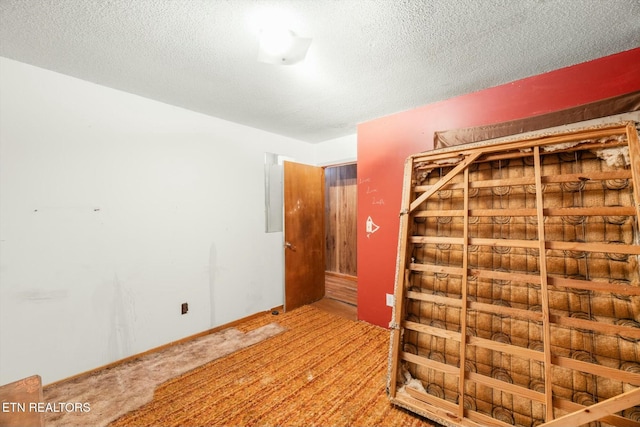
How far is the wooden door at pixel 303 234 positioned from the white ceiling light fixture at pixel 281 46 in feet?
5.86

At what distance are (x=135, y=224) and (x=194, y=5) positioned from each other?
1918 mm

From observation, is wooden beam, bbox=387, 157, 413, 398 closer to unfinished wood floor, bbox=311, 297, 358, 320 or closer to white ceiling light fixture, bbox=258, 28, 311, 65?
white ceiling light fixture, bbox=258, 28, 311, 65

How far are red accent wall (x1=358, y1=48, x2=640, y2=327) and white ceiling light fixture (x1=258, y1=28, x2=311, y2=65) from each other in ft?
4.81

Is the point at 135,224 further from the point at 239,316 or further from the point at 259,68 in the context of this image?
the point at 259,68

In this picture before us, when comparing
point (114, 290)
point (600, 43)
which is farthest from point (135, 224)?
point (600, 43)

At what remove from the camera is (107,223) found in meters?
2.22

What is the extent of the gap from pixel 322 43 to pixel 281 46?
0.27 m

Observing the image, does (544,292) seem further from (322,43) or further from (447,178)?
(322,43)

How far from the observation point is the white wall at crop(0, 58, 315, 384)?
6.03 ft

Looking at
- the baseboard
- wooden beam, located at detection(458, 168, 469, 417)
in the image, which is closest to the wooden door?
the baseboard

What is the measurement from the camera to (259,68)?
189cm

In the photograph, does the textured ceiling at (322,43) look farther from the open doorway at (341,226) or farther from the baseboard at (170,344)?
the open doorway at (341,226)

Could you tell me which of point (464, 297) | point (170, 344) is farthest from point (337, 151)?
point (170, 344)

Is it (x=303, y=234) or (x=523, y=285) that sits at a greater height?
(x=303, y=234)
